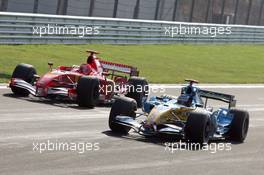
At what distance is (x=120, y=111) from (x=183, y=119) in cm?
105

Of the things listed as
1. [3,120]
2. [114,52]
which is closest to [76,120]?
[3,120]

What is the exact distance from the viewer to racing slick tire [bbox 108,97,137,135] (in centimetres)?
1184

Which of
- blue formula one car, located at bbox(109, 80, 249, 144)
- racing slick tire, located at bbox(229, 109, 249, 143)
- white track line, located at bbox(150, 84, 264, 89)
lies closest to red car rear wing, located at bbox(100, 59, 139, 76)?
blue formula one car, located at bbox(109, 80, 249, 144)

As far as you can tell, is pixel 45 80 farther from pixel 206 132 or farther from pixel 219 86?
pixel 219 86

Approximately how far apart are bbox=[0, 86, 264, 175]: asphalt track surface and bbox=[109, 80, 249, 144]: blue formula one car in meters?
0.22

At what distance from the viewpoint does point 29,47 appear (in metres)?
26.6

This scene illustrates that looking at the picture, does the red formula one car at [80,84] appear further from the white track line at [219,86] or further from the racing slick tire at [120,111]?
the white track line at [219,86]

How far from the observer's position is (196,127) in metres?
11.2

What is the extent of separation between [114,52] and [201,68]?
3.69 meters

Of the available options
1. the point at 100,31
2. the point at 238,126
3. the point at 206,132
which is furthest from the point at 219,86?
the point at 206,132

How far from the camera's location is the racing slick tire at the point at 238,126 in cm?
1260

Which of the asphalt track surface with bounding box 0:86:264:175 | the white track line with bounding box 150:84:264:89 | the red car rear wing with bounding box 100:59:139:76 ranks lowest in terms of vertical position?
the white track line with bounding box 150:84:264:89

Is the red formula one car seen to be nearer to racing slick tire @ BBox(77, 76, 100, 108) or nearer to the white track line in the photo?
racing slick tire @ BBox(77, 76, 100, 108)

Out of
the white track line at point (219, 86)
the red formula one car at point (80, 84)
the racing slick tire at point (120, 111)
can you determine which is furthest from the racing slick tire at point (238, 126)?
the white track line at point (219, 86)
